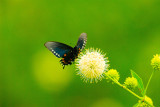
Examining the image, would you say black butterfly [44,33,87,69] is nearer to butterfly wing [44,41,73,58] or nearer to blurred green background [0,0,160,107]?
butterfly wing [44,41,73,58]

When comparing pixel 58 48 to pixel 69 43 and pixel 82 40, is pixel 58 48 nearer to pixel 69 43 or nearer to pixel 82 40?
pixel 82 40

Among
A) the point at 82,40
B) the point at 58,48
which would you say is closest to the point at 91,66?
the point at 82,40

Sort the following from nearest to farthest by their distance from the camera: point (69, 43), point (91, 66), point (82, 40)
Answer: point (91, 66), point (82, 40), point (69, 43)

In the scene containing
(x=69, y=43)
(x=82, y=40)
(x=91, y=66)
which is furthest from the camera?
(x=69, y=43)

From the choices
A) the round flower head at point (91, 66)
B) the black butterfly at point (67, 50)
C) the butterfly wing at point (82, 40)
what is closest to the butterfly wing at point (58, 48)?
the black butterfly at point (67, 50)

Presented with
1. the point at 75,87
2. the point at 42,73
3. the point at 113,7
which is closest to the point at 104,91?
the point at 75,87

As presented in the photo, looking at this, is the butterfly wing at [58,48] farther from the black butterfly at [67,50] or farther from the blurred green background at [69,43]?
the blurred green background at [69,43]
